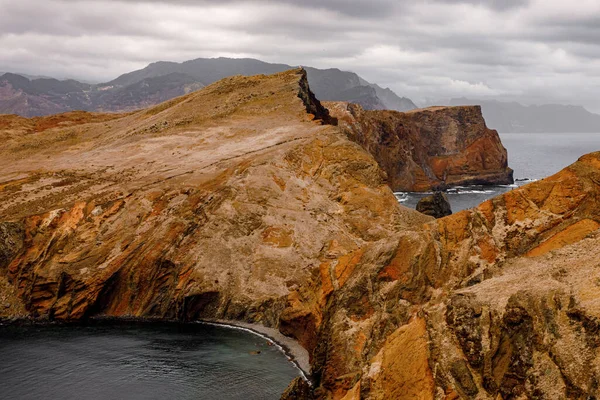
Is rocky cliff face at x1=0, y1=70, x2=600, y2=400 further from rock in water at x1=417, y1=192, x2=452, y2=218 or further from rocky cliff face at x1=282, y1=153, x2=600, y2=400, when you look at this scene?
rock in water at x1=417, y1=192, x2=452, y2=218

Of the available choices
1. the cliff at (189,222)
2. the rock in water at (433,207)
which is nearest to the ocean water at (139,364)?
the cliff at (189,222)

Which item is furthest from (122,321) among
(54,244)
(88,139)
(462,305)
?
(88,139)

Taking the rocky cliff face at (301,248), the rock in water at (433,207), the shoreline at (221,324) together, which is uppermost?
the rocky cliff face at (301,248)

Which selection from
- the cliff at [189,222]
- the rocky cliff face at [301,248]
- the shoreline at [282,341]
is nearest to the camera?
the rocky cliff face at [301,248]

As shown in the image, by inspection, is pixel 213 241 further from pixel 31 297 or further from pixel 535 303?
pixel 535 303

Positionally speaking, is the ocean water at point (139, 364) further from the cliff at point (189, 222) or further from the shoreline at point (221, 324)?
the cliff at point (189, 222)

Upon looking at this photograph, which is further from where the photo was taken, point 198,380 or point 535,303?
point 198,380

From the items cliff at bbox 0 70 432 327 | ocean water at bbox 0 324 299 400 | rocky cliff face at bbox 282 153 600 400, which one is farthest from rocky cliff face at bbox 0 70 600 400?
ocean water at bbox 0 324 299 400
